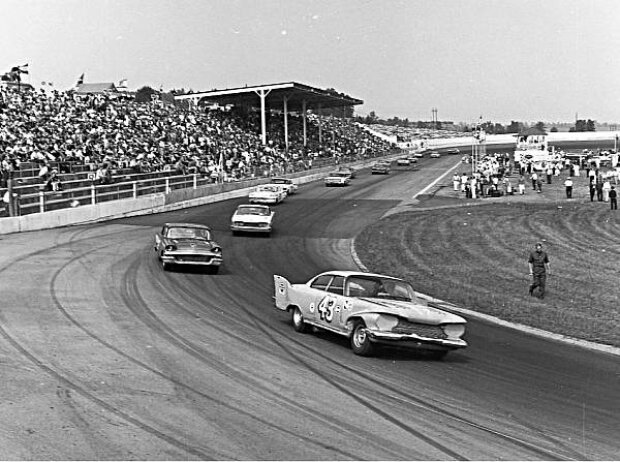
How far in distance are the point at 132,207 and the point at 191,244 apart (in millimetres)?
17086

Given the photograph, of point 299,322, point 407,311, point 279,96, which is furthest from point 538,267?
point 279,96

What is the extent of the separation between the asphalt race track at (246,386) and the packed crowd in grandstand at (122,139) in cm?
1643

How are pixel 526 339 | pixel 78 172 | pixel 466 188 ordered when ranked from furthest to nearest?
pixel 466 188 < pixel 78 172 < pixel 526 339

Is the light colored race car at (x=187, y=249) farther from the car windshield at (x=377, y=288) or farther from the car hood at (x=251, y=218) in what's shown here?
the car hood at (x=251, y=218)

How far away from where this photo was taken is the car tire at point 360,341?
13172mm

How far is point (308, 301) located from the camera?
15156 millimetres

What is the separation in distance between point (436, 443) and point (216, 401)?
273 centimetres

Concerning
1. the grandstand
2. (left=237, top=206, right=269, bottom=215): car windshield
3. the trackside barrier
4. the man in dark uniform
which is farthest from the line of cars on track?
the grandstand

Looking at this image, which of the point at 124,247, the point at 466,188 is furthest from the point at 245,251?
the point at 466,188

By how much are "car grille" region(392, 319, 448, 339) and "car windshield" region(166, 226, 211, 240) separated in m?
11.6

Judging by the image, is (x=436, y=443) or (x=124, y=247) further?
(x=124, y=247)

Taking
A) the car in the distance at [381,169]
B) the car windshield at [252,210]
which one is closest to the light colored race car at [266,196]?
the car windshield at [252,210]

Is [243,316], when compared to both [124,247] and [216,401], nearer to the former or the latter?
[216,401]

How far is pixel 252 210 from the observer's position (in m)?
34.0
